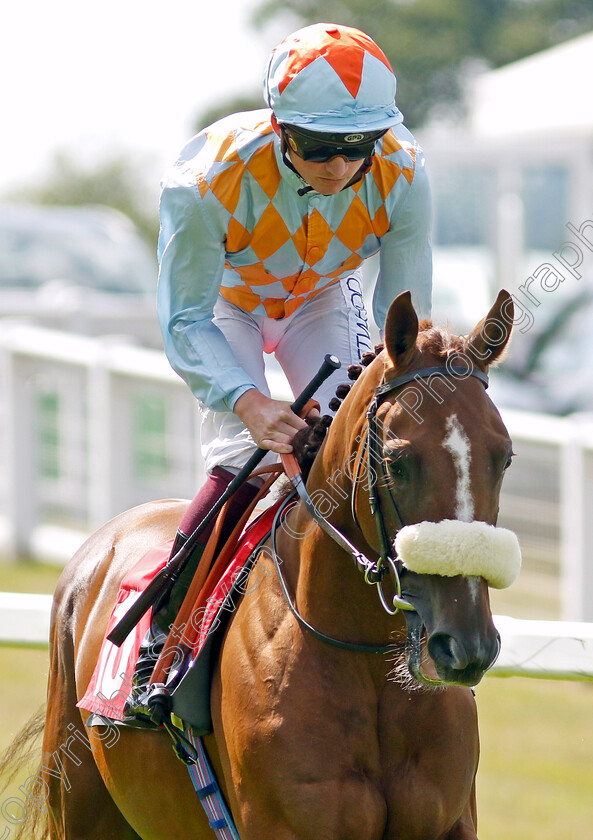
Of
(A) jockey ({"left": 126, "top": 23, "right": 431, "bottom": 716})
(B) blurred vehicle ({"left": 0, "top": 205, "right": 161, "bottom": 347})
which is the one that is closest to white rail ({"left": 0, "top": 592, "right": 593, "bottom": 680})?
(A) jockey ({"left": 126, "top": 23, "right": 431, "bottom": 716})

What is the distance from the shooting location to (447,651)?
2426mm

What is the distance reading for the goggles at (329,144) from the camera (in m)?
2.96

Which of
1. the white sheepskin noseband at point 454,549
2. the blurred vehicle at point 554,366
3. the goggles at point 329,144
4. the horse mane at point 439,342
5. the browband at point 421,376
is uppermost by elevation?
the goggles at point 329,144

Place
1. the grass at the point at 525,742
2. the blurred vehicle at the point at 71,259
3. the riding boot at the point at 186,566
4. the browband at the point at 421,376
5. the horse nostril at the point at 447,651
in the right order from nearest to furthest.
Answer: the horse nostril at the point at 447,651, the browband at the point at 421,376, the riding boot at the point at 186,566, the grass at the point at 525,742, the blurred vehicle at the point at 71,259

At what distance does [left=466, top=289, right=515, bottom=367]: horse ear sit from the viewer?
107 inches

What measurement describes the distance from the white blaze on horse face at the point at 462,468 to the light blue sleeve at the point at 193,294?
2.44 feet

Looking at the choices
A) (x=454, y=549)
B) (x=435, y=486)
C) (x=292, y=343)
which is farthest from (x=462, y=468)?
(x=292, y=343)

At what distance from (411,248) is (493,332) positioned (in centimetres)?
75

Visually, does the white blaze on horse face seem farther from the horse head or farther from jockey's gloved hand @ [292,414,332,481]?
jockey's gloved hand @ [292,414,332,481]

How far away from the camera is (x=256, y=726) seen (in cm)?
285

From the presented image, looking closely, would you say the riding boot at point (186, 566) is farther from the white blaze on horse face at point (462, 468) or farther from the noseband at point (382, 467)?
the white blaze on horse face at point (462, 468)

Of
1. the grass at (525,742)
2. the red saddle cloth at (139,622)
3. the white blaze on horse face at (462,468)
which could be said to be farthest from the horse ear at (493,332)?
the grass at (525,742)

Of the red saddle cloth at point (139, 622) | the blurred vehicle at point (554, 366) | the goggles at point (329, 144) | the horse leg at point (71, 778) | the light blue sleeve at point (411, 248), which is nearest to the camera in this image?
the goggles at point (329, 144)

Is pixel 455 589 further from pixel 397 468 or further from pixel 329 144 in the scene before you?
pixel 329 144
